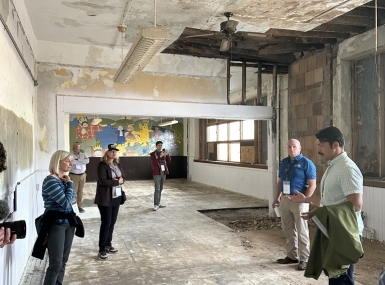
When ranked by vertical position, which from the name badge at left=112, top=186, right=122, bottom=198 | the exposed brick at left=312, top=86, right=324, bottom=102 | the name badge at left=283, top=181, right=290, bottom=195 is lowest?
the name badge at left=112, top=186, right=122, bottom=198

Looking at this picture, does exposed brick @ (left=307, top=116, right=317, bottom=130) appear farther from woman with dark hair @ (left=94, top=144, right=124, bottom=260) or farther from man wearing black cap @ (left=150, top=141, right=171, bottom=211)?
woman with dark hair @ (left=94, top=144, right=124, bottom=260)

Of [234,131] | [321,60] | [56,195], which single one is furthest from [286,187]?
[234,131]

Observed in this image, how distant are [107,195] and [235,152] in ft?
22.8

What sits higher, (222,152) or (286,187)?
(222,152)

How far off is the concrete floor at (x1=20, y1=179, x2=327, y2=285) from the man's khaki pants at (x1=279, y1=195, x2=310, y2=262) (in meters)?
0.22

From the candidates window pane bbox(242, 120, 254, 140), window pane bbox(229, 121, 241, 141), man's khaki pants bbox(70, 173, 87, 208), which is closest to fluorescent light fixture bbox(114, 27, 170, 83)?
man's khaki pants bbox(70, 173, 87, 208)

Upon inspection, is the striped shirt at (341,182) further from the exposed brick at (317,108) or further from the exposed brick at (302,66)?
the exposed brick at (302,66)

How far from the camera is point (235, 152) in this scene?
10406 millimetres

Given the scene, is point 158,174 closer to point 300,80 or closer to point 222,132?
point 300,80

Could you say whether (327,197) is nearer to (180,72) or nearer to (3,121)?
(3,121)

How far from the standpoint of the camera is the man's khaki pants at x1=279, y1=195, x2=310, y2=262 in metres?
3.62

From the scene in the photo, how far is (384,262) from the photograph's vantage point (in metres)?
3.84

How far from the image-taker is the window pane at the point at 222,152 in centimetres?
1112

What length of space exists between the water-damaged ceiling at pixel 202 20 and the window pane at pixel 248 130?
3727 mm
